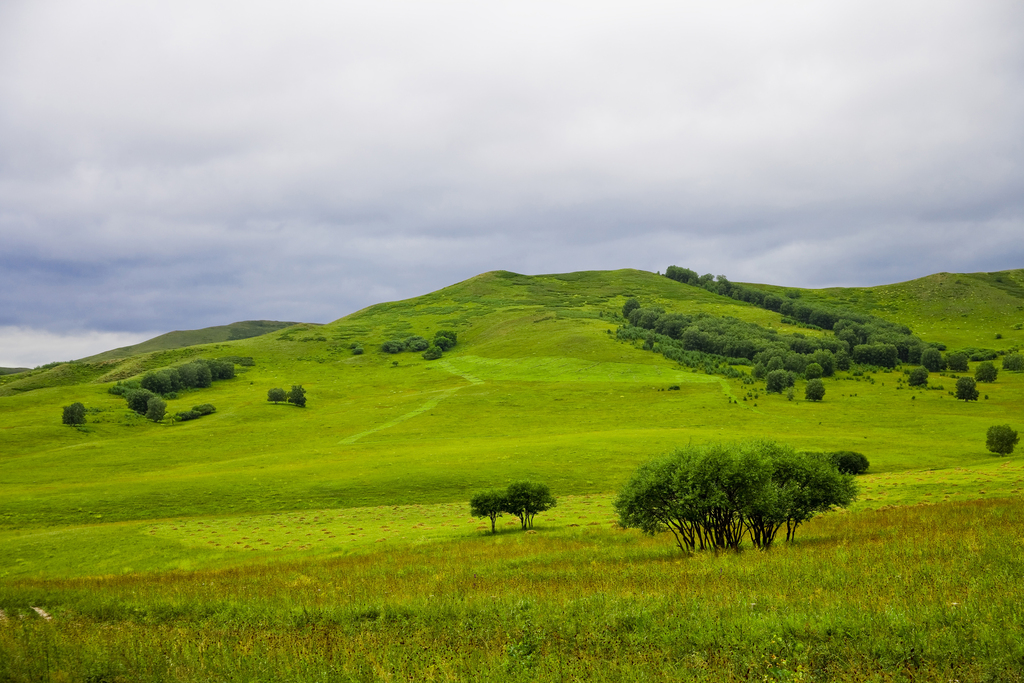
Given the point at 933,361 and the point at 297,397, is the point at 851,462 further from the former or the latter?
the point at 933,361

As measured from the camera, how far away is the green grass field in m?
9.03

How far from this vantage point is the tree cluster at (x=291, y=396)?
135875mm

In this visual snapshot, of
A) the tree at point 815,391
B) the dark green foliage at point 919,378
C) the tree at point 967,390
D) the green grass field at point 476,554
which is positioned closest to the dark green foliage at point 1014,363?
the green grass field at point 476,554

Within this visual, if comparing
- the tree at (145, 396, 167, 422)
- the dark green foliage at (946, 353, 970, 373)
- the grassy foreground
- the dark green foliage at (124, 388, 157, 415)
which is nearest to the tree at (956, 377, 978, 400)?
the dark green foliage at (946, 353, 970, 373)

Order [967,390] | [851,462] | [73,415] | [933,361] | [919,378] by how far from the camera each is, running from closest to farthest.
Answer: [851,462] < [73,415] < [967,390] < [919,378] < [933,361]

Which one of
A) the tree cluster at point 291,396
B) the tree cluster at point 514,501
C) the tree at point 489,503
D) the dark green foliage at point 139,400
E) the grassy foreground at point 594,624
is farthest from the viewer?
the tree cluster at point 291,396

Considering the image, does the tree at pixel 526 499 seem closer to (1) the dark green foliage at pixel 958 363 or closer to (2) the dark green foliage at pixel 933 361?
(2) the dark green foliage at pixel 933 361

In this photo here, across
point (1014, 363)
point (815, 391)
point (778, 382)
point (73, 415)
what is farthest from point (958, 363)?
point (73, 415)

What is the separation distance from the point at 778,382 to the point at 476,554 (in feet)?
399

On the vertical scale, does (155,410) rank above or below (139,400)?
below

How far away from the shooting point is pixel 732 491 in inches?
839

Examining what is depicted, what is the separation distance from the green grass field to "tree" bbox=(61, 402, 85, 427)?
6.28m

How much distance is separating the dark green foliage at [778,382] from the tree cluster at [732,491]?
11419 centimetres

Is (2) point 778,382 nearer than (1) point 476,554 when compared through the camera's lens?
No
